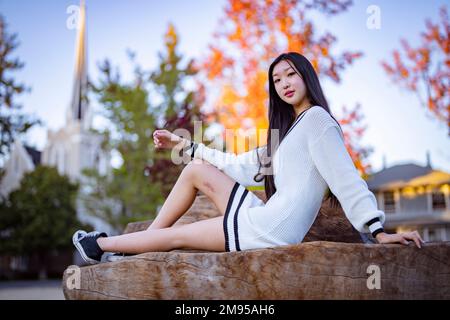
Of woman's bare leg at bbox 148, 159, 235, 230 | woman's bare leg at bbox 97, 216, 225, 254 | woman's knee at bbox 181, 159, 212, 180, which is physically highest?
woman's knee at bbox 181, 159, 212, 180

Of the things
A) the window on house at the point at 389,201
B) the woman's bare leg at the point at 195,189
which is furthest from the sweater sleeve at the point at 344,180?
the window on house at the point at 389,201

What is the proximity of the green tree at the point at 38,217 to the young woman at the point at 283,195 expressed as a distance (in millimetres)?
18215

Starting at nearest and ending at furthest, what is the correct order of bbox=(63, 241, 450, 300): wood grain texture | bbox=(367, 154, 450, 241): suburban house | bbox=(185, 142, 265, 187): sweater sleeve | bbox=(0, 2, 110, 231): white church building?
1. bbox=(63, 241, 450, 300): wood grain texture
2. bbox=(185, 142, 265, 187): sweater sleeve
3. bbox=(367, 154, 450, 241): suburban house
4. bbox=(0, 2, 110, 231): white church building

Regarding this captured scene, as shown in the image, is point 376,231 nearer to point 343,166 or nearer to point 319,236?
point 343,166

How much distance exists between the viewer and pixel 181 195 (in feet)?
8.22

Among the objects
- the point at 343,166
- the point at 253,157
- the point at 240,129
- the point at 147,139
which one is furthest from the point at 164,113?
the point at 343,166

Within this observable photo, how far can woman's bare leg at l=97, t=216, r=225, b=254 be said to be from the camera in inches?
90.4

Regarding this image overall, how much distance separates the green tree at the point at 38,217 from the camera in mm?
19656

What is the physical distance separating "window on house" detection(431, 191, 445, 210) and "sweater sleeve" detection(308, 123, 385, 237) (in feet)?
62.7

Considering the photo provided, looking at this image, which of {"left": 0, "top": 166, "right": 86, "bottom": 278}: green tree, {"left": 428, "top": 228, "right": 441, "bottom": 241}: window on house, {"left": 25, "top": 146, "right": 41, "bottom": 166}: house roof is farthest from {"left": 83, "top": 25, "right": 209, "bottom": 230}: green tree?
{"left": 25, "top": 146, "right": 41, "bottom": 166}: house roof

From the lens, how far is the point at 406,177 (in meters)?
20.3

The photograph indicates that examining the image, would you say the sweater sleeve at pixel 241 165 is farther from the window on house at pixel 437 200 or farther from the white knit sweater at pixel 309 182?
the window on house at pixel 437 200

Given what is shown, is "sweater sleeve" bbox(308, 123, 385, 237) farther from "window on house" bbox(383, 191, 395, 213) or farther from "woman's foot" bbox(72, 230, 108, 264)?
"window on house" bbox(383, 191, 395, 213)

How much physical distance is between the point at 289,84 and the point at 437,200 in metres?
19.1
